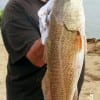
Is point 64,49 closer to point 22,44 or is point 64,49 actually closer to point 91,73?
point 22,44

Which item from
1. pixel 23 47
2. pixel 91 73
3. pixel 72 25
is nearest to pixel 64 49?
pixel 72 25

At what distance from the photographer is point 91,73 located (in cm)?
890

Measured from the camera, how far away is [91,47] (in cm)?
1103

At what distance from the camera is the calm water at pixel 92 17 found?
1342 cm

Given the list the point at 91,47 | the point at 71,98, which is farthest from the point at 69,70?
the point at 91,47

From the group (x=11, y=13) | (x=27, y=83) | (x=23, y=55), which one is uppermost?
(x=11, y=13)

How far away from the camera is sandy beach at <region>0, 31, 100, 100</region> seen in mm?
7441

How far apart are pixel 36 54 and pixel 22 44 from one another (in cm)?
25

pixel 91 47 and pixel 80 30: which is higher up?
pixel 80 30

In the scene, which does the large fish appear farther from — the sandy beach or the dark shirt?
the sandy beach

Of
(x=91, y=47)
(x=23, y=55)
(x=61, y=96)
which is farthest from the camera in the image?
(x=91, y=47)

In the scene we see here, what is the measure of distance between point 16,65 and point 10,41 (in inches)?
8.2

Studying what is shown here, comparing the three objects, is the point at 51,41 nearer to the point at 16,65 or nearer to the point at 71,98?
the point at 71,98

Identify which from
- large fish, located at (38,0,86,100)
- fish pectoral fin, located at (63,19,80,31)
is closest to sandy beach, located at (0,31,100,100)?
large fish, located at (38,0,86,100)
